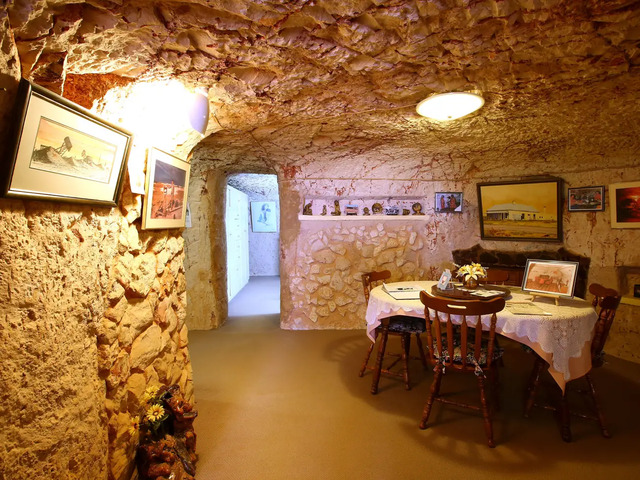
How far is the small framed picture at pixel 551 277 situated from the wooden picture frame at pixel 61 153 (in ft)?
8.84

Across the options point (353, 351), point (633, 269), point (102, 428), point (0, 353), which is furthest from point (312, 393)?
point (633, 269)

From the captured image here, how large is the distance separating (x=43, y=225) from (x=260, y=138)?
90.1 inches

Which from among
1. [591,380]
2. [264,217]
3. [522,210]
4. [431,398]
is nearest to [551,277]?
[591,380]

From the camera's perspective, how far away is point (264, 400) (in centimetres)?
252

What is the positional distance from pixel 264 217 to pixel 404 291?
6202mm

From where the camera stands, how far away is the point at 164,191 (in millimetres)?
1848

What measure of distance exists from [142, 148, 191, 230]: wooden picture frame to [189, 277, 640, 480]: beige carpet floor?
1380 millimetres

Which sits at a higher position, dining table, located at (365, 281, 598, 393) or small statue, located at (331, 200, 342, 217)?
small statue, located at (331, 200, 342, 217)

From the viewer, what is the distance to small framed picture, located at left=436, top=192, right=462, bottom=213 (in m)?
4.09

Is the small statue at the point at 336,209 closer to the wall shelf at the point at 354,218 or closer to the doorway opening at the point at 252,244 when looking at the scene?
the wall shelf at the point at 354,218

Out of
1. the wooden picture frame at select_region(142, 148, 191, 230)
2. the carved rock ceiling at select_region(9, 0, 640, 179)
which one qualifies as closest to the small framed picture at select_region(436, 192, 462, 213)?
the carved rock ceiling at select_region(9, 0, 640, 179)

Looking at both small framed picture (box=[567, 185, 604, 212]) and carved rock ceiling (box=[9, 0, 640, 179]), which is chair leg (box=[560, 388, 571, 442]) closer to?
carved rock ceiling (box=[9, 0, 640, 179])

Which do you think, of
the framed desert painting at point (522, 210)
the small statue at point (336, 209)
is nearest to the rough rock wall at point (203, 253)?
the small statue at point (336, 209)

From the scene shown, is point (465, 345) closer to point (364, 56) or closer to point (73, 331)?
point (364, 56)
